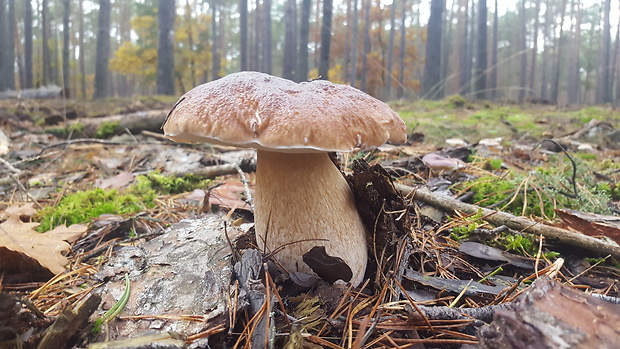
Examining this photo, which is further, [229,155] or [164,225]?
[229,155]

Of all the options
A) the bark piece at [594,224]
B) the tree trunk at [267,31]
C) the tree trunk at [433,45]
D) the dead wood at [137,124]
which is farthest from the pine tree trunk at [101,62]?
the bark piece at [594,224]

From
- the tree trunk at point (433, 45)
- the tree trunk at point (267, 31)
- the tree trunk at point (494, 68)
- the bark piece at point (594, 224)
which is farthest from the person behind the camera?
the tree trunk at point (494, 68)

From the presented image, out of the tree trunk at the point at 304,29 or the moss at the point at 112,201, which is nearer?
the moss at the point at 112,201

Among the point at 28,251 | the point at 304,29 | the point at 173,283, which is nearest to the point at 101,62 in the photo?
the point at 304,29

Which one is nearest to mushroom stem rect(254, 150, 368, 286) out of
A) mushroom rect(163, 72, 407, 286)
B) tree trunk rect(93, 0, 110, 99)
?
mushroom rect(163, 72, 407, 286)

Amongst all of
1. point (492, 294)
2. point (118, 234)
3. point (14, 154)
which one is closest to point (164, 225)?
point (118, 234)

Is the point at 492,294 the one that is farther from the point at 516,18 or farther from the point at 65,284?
→ the point at 516,18

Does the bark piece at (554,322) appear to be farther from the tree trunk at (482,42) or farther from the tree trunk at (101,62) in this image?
the tree trunk at (101,62)

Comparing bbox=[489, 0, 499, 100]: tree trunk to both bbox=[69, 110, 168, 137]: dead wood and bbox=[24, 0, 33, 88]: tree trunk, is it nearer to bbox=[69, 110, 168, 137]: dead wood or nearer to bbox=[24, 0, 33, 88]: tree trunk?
bbox=[69, 110, 168, 137]: dead wood
